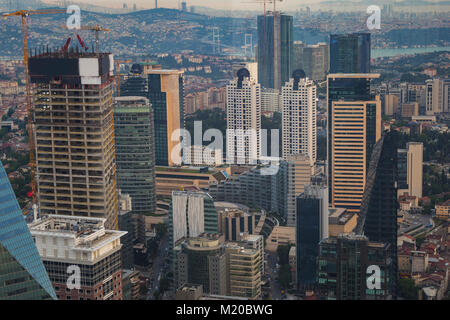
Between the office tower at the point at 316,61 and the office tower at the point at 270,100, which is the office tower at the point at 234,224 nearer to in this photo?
the office tower at the point at 270,100

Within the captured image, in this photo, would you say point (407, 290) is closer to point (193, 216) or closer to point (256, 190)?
point (193, 216)

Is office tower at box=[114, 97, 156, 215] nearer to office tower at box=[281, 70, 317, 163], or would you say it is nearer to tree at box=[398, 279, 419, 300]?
office tower at box=[281, 70, 317, 163]

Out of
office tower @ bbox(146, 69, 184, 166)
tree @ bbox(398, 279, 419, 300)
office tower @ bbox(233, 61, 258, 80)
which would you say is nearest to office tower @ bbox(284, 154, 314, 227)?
tree @ bbox(398, 279, 419, 300)

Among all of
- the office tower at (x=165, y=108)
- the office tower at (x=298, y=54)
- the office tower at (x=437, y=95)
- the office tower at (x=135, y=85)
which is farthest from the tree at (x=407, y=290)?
the office tower at (x=298, y=54)

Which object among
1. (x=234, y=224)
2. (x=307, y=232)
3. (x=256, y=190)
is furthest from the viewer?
(x=256, y=190)

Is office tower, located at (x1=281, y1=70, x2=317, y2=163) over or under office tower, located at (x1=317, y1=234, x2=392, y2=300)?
over

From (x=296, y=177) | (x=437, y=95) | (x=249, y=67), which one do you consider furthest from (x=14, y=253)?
(x=437, y=95)
